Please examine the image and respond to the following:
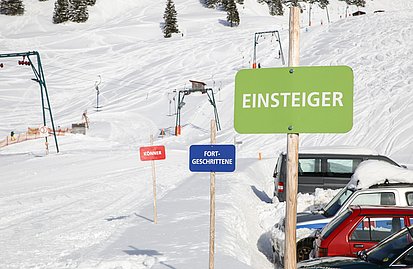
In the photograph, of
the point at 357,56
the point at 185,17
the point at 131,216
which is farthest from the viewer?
the point at 185,17

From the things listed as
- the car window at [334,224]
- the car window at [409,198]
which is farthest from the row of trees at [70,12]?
the car window at [334,224]

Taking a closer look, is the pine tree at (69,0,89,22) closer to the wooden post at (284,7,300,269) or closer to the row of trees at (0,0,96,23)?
the row of trees at (0,0,96,23)

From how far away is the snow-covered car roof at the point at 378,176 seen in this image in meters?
10.1

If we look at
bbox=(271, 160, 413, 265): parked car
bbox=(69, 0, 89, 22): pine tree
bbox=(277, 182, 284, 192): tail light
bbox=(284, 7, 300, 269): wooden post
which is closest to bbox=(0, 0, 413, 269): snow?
bbox=(277, 182, 284, 192): tail light

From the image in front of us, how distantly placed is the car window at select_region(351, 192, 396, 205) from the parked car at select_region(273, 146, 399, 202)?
17.9ft

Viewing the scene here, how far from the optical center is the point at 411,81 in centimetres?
3962

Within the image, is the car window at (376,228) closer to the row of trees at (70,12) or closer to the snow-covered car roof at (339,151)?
the snow-covered car roof at (339,151)

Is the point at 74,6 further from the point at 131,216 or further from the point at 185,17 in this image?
the point at 131,216

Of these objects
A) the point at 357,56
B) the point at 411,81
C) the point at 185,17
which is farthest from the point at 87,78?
the point at 185,17

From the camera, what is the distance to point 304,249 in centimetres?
930

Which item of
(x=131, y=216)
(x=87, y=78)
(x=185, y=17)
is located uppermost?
(x=185, y=17)

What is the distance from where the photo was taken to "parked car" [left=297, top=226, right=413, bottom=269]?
554 cm

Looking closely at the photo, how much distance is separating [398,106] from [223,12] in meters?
88.1

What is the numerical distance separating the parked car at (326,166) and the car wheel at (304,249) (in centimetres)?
556
